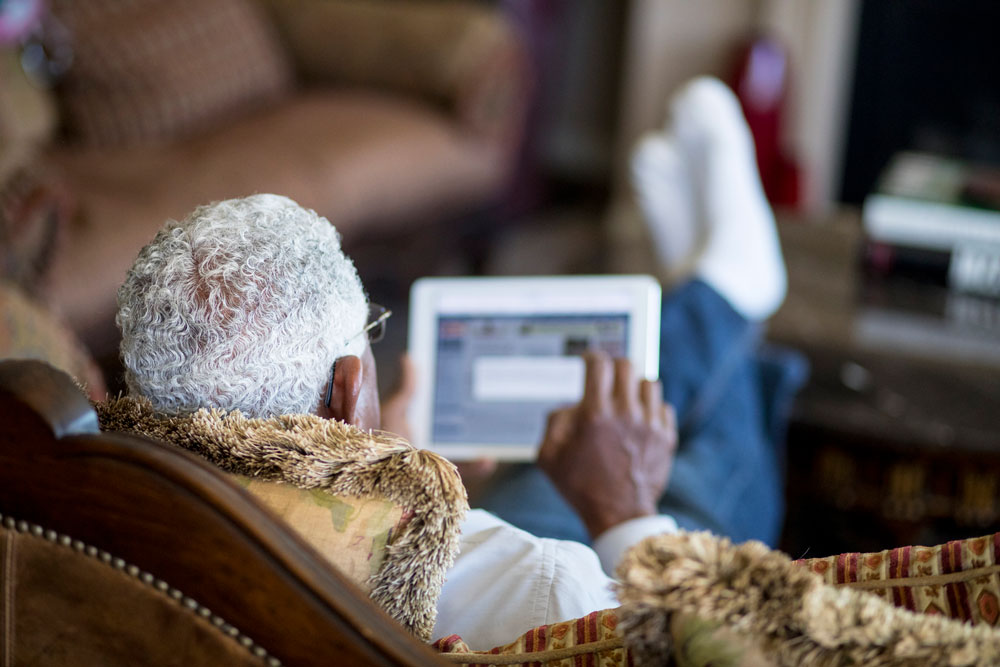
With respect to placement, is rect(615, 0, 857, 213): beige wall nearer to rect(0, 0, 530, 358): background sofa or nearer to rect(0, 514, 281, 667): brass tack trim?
rect(0, 0, 530, 358): background sofa

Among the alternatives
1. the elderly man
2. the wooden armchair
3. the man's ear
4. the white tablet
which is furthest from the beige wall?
the wooden armchair

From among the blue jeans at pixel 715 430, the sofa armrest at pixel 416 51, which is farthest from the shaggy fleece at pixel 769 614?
the sofa armrest at pixel 416 51

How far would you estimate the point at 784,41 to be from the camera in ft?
9.73

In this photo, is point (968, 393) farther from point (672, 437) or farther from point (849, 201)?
point (849, 201)

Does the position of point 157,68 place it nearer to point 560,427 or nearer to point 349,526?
point 560,427

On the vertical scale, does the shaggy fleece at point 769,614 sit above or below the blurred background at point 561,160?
below

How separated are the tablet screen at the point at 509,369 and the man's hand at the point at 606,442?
0.13 m

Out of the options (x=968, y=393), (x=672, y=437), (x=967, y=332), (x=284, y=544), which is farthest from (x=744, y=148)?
(x=284, y=544)

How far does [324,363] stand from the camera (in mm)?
674

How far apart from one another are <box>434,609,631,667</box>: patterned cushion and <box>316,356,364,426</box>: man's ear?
0.18m

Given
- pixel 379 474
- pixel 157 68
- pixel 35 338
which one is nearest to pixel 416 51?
pixel 157 68

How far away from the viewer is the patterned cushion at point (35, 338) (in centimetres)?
115

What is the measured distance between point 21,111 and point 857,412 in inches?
69.2

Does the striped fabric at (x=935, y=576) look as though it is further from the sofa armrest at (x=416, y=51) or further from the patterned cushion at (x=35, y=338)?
the sofa armrest at (x=416, y=51)
